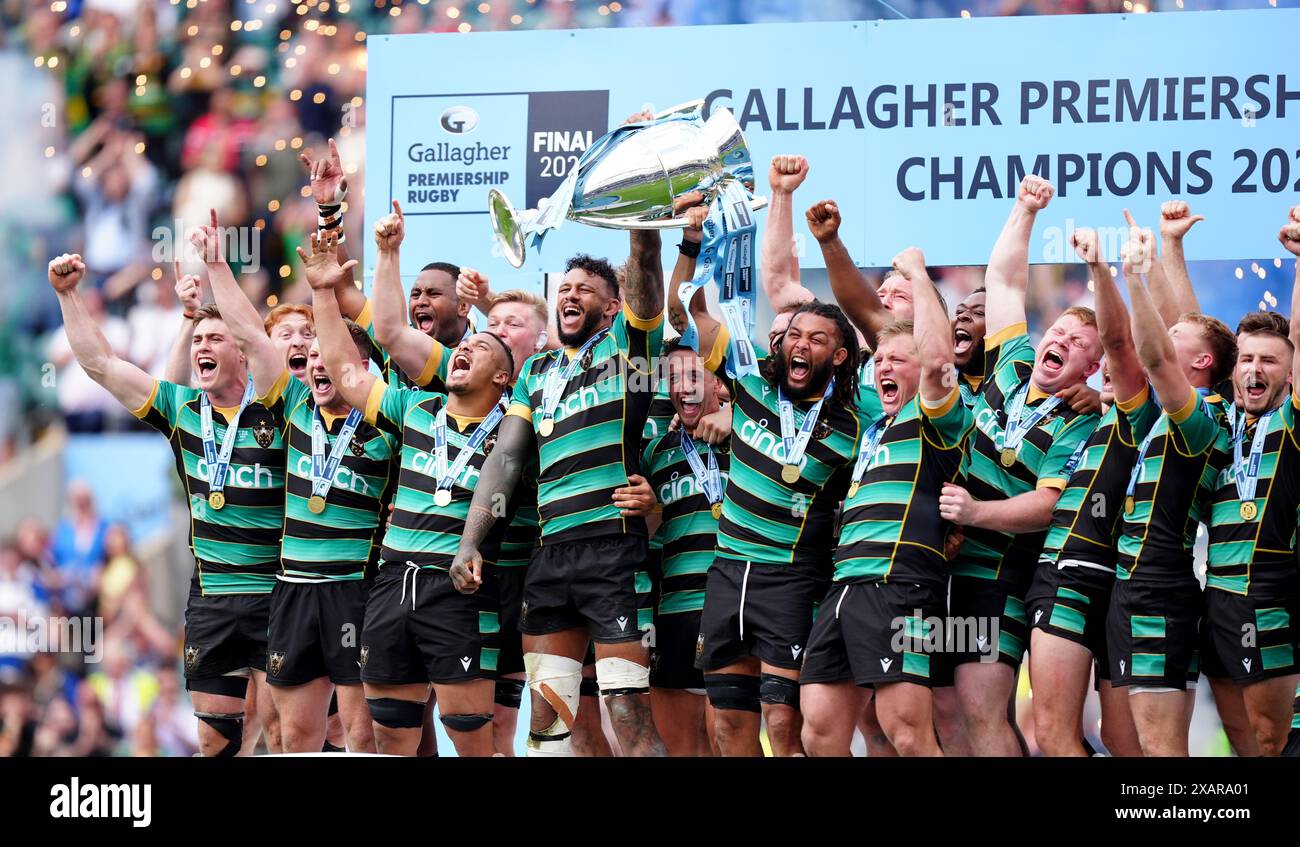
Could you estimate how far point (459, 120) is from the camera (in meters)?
7.25

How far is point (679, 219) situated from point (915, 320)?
2.44 feet

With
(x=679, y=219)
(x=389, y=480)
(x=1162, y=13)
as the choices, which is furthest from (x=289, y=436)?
(x=1162, y=13)

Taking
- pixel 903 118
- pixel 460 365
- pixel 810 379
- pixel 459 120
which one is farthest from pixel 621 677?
pixel 459 120

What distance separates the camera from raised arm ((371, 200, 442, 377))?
5645 millimetres

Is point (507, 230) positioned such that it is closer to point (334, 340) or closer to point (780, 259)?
point (334, 340)

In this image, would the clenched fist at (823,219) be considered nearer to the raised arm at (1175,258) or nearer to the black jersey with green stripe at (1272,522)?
the raised arm at (1175,258)

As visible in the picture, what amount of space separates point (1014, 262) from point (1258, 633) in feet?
4.50

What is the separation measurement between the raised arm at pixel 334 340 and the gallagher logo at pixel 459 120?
5.75 feet

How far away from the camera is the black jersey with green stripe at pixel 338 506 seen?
5.68 meters
